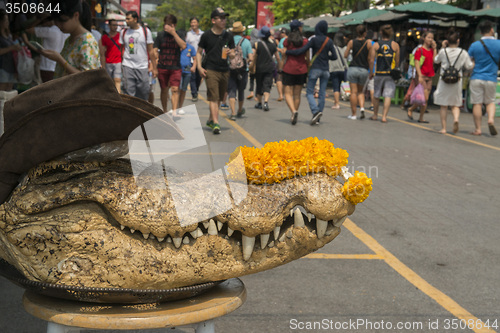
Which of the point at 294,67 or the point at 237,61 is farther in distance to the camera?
the point at 237,61

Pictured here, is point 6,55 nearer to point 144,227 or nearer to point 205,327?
point 144,227

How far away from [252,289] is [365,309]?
79cm

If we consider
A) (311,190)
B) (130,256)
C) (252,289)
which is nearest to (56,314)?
(130,256)

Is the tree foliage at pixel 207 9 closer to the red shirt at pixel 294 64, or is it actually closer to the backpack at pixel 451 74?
the red shirt at pixel 294 64

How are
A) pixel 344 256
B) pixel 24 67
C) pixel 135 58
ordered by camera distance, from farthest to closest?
pixel 135 58
pixel 24 67
pixel 344 256

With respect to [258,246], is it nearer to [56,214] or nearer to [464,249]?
[56,214]

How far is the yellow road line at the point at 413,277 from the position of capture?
3605 millimetres

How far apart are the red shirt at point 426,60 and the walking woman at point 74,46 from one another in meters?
10.1

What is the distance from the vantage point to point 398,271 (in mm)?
4262

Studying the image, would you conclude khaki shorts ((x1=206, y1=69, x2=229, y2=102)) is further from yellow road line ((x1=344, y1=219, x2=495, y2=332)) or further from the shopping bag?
the shopping bag

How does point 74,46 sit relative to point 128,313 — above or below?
above

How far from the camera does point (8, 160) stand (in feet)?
6.76

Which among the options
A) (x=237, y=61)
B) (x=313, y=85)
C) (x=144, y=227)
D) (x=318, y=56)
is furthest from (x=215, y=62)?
(x=144, y=227)

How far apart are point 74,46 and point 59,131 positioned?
117 inches
